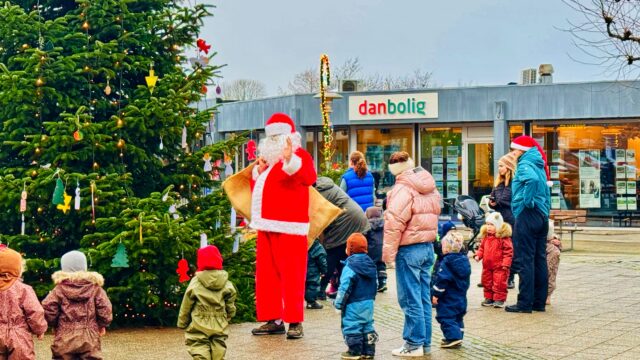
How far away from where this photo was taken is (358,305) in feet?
28.9

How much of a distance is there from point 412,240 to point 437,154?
2321 centimetres

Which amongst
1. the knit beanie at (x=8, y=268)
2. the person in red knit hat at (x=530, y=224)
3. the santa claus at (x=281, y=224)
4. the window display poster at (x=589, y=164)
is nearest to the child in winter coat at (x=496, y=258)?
the person in red knit hat at (x=530, y=224)

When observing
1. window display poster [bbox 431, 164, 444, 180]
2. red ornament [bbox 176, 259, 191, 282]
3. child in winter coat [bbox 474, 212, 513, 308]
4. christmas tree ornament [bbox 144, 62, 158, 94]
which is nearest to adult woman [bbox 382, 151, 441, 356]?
red ornament [bbox 176, 259, 191, 282]

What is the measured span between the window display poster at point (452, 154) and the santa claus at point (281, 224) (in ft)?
72.9

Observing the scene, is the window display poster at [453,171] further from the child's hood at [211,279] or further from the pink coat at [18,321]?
the pink coat at [18,321]

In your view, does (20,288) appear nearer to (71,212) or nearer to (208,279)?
(208,279)

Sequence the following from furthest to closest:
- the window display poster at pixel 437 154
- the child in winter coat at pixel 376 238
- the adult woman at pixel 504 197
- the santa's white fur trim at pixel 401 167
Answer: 1. the window display poster at pixel 437 154
2. the child in winter coat at pixel 376 238
3. the adult woman at pixel 504 197
4. the santa's white fur trim at pixel 401 167

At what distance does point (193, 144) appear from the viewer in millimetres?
11719

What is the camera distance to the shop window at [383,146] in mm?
32719

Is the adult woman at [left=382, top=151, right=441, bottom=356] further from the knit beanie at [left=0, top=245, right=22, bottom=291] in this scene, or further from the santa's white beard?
the knit beanie at [left=0, top=245, right=22, bottom=291]

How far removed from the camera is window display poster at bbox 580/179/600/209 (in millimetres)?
29891

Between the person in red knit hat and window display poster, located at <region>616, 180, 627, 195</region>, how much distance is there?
734 inches

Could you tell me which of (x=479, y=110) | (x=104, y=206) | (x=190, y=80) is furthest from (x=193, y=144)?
(x=479, y=110)

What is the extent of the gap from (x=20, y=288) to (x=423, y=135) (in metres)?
25.8
